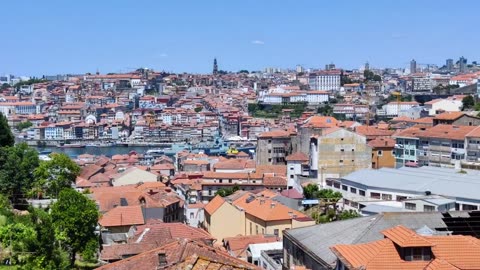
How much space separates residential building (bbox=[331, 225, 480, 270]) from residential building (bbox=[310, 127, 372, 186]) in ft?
63.6

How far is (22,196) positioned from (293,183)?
12.4 meters

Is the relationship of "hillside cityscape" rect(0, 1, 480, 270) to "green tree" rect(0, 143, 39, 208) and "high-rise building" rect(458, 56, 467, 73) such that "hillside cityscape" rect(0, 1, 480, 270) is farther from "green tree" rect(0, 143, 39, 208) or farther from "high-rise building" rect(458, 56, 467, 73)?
"high-rise building" rect(458, 56, 467, 73)

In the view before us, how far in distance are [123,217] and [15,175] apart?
472 centimetres

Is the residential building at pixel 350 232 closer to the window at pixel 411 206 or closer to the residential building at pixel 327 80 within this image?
the window at pixel 411 206

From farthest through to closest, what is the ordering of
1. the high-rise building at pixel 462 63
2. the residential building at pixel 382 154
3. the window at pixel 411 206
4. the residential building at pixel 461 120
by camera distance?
1. the high-rise building at pixel 462 63
2. the residential building at pixel 461 120
3. the residential building at pixel 382 154
4. the window at pixel 411 206

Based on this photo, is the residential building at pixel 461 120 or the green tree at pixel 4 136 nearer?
the green tree at pixel 4 136

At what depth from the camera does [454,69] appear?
145750 millimetres

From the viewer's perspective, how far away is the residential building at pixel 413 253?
646 cm

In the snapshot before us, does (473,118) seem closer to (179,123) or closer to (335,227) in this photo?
(335,227)

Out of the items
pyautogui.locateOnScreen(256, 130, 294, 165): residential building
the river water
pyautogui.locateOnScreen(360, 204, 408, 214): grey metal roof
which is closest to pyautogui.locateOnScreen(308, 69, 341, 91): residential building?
the river water

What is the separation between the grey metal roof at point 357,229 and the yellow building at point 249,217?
321 inches

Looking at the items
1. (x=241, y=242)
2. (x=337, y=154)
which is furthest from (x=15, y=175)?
(x=337, y=154)

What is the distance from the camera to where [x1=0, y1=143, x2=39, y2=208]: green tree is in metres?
19.5

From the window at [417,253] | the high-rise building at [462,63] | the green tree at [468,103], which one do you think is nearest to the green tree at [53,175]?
the window at [417,253]
